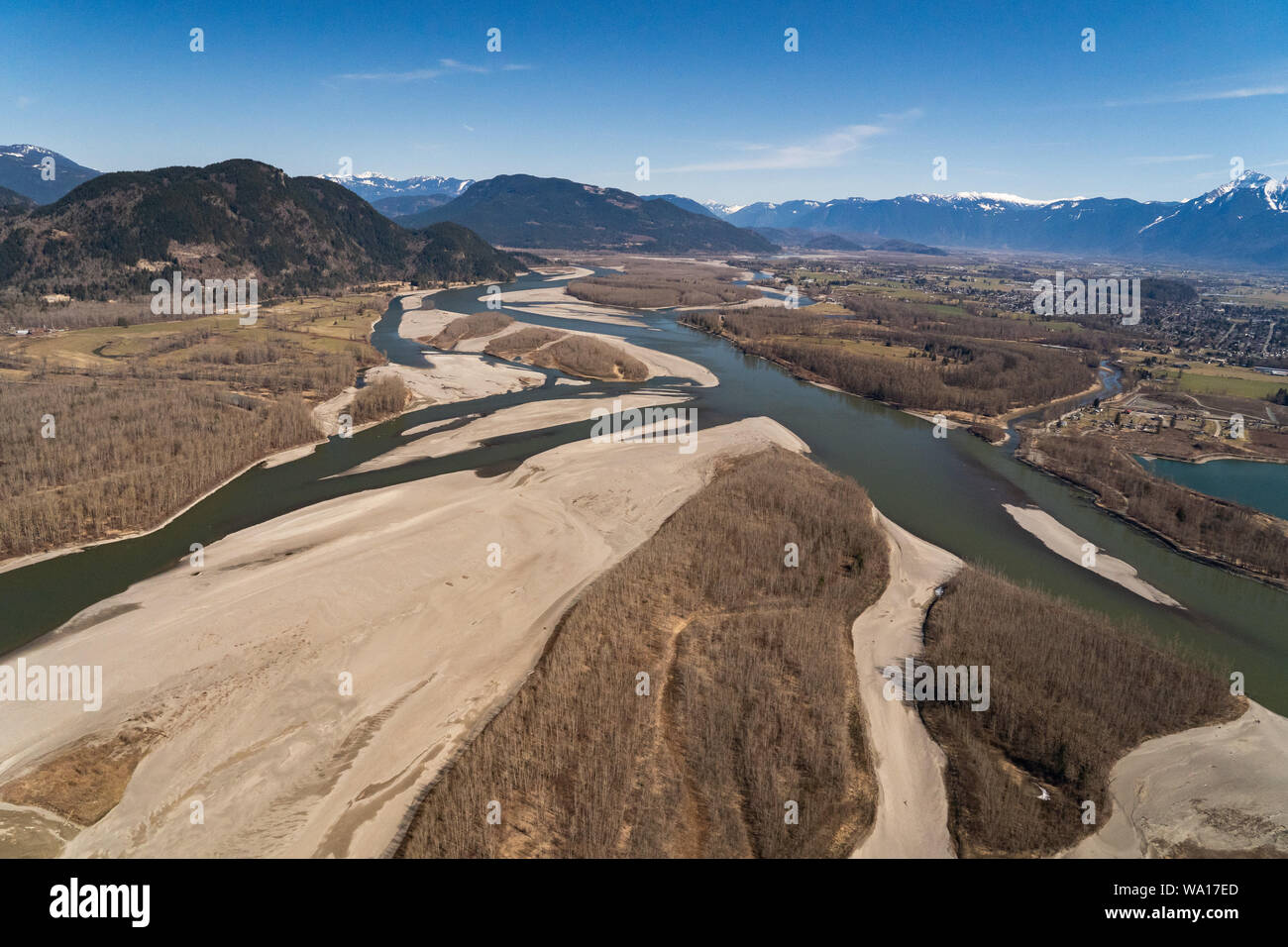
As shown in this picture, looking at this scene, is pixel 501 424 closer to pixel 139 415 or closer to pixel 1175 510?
pixel 139 415

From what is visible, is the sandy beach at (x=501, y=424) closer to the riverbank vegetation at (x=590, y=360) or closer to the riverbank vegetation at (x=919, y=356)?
the riverbank vegetation at (x=590, y=360)

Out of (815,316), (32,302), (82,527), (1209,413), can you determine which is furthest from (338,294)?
(1209,413)

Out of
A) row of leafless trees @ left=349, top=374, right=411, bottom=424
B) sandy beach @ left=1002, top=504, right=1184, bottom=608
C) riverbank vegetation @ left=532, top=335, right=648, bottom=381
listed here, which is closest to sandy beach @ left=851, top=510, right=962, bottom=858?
sandy beach @ left=1002, top=504, right=1184, bottom=608

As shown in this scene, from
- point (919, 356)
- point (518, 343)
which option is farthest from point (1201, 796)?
point (518, 343)

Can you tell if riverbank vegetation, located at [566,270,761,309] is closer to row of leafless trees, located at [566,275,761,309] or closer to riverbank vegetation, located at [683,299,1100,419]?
row of leafless trees, located at [566,275,761,309]

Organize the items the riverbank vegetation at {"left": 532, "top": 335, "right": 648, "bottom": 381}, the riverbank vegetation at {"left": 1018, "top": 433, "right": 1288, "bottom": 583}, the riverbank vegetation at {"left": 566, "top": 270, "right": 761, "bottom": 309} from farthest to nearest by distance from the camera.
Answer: the riverbank vegetation at {"left": 566, "top": 270, "right": 761, "bottom": 309} → the riverbank vegetation at {"left": 532, "top": 335, "right": 648, "bottom": 381} → the riverbank vegetation at {"left": 1018, "top": 433, "right": 1288, "bottom": 583}

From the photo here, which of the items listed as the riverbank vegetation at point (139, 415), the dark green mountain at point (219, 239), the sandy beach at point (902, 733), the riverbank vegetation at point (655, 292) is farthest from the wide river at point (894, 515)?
the dark green mountain at point (219, 239)
